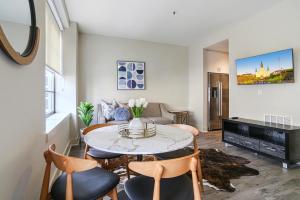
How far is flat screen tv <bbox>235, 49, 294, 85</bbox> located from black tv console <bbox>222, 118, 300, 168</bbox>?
819 millimetres

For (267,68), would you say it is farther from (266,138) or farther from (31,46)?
(31,46)

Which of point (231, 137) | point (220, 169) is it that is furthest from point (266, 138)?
point (220, 169)

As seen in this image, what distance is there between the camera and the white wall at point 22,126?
1.07m

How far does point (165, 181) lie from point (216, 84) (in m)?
4.75

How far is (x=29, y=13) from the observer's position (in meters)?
1.41

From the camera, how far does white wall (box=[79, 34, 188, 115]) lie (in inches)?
187

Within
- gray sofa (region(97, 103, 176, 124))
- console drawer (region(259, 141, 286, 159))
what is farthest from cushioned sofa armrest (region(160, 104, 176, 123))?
console drawer (region(259, 141, 286, 159))

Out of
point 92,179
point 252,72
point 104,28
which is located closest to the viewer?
point 92,179

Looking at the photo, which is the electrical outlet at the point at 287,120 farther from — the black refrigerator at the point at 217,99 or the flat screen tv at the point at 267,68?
the black refrigerator at the point at 217,99

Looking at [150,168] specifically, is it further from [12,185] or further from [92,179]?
[12,185]

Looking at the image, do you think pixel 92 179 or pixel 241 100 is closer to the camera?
pixel 92 179

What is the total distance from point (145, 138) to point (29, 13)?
1366 mm

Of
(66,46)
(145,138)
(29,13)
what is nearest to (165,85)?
(66,46)

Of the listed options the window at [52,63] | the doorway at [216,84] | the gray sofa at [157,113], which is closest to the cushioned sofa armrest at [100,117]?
the gray sofa at [157,113]
